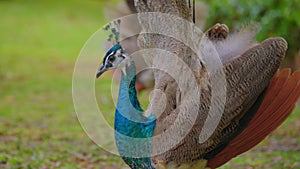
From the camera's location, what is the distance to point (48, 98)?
328 inches

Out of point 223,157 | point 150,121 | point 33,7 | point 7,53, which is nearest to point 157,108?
point 150,121

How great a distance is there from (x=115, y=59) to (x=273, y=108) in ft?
3.41

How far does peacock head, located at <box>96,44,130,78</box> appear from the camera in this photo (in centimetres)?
342

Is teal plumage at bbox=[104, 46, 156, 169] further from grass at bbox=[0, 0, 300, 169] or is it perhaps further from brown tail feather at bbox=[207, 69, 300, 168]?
grass at bbox=[0, 0, 300, 169]

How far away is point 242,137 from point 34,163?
189 centimetres

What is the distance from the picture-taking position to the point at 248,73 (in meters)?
3.44

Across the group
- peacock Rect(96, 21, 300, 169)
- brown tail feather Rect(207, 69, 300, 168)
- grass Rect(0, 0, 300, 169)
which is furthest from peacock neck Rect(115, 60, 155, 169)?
grass Rect(0, 0, 300, 169)

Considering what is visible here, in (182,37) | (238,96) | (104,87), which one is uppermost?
(182,37)

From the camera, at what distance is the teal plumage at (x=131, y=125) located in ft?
11.2

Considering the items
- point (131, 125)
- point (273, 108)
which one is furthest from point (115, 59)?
point (273, 108)

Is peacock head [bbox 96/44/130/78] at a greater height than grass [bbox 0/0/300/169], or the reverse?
peacock head [bbox 96/44/130/78]

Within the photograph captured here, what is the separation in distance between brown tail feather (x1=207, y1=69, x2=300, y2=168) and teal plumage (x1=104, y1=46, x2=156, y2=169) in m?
0.46

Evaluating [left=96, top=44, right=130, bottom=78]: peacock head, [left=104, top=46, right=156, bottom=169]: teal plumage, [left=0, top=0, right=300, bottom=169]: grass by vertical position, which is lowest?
[left=0, top=0, right=300, bottom=169]: grass

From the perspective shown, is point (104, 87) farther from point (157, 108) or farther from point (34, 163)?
point (157, 108)
